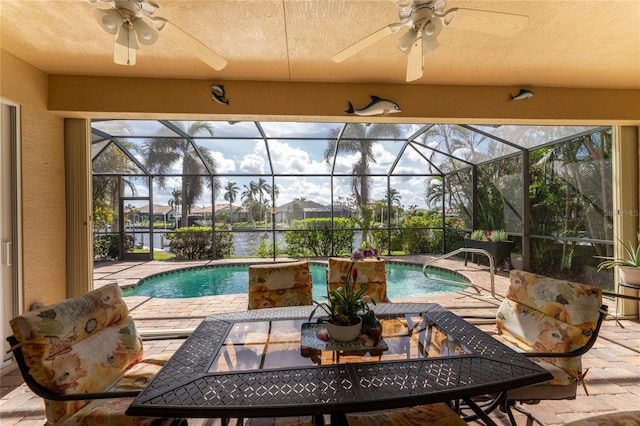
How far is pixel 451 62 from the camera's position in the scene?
9.00 feet

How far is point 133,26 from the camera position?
1637 millimetres

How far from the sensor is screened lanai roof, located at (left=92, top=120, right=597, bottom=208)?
6199mm

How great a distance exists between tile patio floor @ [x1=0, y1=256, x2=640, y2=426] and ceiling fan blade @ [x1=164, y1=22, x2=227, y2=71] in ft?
8.06

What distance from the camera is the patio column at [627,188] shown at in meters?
3.65

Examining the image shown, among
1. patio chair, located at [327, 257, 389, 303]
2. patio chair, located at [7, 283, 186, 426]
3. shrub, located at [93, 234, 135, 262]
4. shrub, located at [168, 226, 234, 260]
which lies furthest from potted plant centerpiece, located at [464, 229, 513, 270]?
shrub, located at [93, 234, 135, 262]

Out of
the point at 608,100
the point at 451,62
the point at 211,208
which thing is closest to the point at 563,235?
the point at 608,100

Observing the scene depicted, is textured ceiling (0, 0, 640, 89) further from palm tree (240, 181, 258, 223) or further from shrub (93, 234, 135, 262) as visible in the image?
shrub (93, 234, 135, 262)

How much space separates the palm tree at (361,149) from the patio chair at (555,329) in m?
4.98

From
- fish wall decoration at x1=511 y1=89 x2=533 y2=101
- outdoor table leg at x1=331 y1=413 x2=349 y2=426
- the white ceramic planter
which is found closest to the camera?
outdoor table leg at x1=331 y1=413 x2=349 y2=426

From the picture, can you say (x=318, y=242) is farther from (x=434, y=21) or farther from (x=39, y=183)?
(x=434, y=21)

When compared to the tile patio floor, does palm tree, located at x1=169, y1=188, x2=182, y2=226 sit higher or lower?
→ higher

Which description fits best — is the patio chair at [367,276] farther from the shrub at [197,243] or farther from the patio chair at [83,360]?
the shrub at [197,243]

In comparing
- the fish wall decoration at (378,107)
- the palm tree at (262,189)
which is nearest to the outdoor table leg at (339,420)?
the fish wall decoration at (378,107)

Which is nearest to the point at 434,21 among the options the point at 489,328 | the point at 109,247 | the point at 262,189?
the point at 489,328
